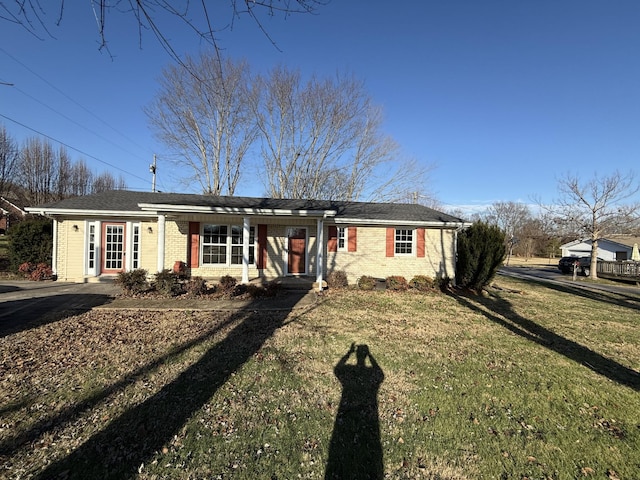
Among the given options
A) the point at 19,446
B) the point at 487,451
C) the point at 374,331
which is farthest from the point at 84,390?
the point at 374,331

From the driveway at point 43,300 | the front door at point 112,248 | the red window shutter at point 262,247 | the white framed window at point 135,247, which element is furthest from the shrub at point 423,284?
the front door at point 112,248

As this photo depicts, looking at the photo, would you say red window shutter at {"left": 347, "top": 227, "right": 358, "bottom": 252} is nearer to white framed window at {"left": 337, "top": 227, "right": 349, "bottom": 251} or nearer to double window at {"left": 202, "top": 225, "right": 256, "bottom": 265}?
white framed window at {"left": 337, "top": 227, "right": 349, "bottom": 251}

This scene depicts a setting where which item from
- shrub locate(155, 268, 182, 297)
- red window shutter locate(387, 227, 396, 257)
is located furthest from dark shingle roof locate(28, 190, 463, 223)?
shrub locate(155, 268, 182, 297)

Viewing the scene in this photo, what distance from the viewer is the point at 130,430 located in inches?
118

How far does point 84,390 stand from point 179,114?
23.2 metres

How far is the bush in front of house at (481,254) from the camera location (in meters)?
12.0

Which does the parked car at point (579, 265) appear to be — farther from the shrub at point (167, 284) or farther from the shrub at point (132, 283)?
the shrub at point (132, 283)

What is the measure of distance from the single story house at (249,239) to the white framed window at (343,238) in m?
0.04

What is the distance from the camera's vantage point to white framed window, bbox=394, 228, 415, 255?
543 inches

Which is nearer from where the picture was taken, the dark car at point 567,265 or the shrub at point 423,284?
the shrub at point 423,284

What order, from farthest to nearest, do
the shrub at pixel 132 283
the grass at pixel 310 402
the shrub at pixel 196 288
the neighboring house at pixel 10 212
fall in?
1. the neighboring house at pixel 10 212
2. the shrub at pixel 196 288
3. the shrub at pixel 132 283
4. the grass at pixel 310 402

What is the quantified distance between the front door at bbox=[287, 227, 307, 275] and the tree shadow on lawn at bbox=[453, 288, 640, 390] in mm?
6226

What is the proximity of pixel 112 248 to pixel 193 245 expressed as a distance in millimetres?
3044

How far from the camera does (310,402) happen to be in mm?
3611
